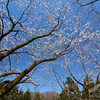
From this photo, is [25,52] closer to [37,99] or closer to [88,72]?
[88,72]

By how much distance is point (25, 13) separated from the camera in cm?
432

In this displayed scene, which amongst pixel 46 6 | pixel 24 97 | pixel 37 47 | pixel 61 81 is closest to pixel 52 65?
pixel 61 81

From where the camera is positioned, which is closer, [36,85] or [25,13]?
[36,85]

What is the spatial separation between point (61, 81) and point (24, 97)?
10.9m

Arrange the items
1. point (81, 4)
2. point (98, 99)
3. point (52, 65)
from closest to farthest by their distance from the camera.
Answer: point (81, 4) → point (52, 65) → point (98, 99)

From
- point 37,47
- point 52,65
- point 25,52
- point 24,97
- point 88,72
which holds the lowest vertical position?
point 24,97

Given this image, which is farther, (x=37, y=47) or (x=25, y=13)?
(x=37, y=47)

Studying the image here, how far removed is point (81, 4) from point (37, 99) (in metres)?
19.8

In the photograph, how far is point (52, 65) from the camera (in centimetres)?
746

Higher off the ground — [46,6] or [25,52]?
[46,6]

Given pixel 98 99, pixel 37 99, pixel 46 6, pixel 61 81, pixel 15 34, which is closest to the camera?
pixel 46 6

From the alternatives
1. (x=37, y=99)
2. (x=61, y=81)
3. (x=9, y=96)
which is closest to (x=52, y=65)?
(x=61, y=81)

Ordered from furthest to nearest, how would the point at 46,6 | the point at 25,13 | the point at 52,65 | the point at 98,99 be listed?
the point at 98,99 → the point at 52,65 → the point at 46,6 → the point at 25,13

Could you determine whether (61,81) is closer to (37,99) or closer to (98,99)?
(98,99)
